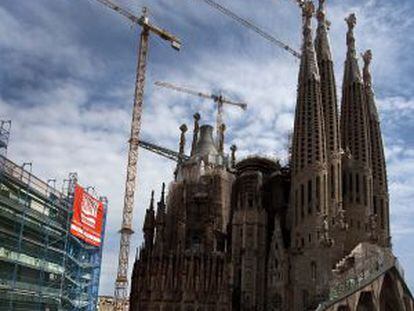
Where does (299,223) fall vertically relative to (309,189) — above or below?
below

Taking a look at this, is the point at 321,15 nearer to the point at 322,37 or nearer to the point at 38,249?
the point at 322,37

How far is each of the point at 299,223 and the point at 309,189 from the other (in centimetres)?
418

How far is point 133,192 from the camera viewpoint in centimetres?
8956

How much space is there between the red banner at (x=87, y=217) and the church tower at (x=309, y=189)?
29.0 metres

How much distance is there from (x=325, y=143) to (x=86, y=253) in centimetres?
3926

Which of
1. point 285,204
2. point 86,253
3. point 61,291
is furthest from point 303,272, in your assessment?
point 86,253

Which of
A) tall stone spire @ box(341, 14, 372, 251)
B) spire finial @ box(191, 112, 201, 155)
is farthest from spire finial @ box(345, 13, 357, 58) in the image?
spire finial @ box(191, 112, 201, 155)

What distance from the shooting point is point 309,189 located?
219ft

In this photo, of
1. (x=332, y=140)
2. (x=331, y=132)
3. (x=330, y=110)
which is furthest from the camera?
(x=330, y=110)

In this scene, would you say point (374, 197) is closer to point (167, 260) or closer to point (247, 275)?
point (247, 275)

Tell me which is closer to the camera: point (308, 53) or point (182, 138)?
point (308, 53)

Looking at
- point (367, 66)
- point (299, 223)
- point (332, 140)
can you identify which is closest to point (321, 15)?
point (367, 66)

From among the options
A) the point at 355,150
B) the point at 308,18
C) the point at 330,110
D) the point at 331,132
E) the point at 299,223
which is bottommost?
the point at 299,223

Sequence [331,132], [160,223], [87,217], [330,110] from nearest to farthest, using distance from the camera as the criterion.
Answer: [331,132]
[330,110]
[160,223]
[87,217]
